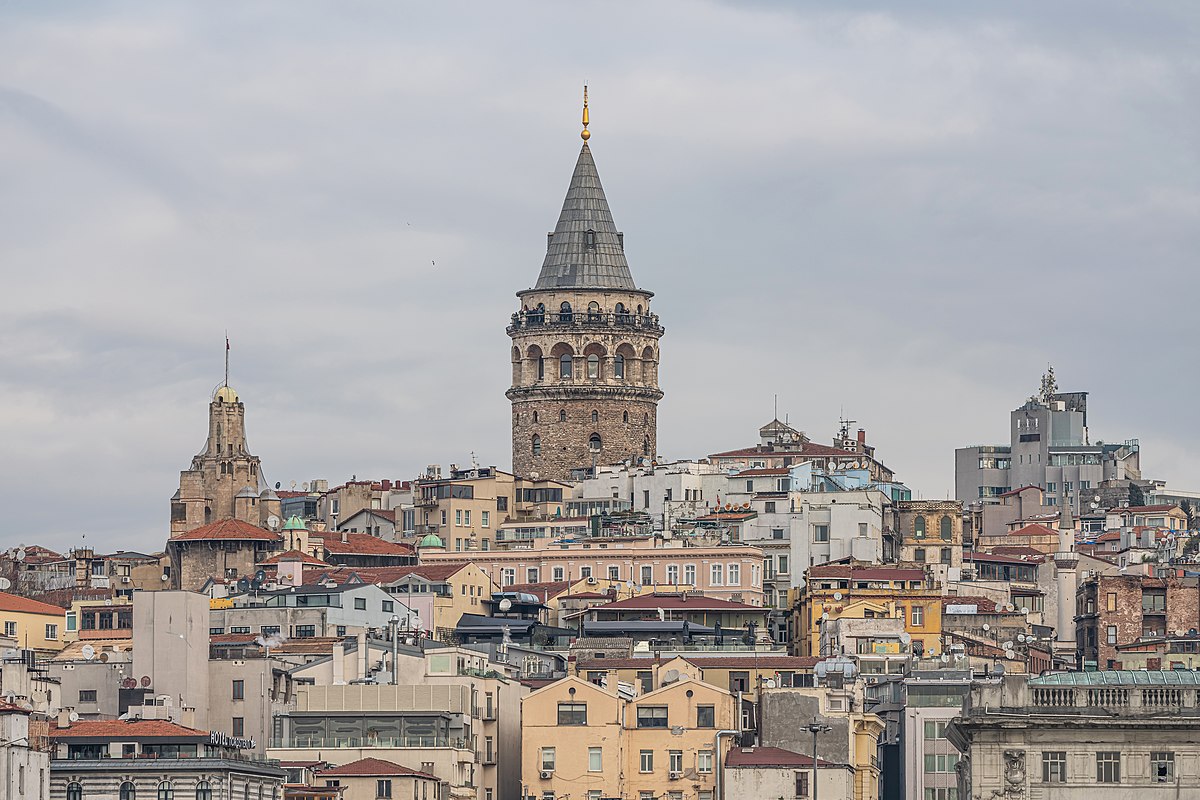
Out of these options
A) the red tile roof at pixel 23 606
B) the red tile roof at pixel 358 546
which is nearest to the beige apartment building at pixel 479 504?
the red tile roof at pixel 358 546

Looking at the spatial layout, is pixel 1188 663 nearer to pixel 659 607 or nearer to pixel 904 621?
pixel 904 621

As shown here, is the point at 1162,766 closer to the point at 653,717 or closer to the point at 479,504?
the point at 653,717

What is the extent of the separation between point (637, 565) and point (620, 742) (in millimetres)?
51377

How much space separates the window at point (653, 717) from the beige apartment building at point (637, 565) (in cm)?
4375

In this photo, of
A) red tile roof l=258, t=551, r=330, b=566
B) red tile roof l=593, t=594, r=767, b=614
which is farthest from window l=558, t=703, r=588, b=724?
red tile roof l=258, t=551, r=330, b=566

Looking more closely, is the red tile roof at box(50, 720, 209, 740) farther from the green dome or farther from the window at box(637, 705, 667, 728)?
the green dome

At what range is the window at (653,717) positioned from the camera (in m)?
124

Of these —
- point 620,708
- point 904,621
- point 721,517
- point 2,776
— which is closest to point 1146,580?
point 904,621

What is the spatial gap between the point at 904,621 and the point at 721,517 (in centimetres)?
3179

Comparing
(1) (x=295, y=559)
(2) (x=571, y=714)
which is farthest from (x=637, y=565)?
(2) (x=571, y=714)

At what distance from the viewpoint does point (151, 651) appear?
130m

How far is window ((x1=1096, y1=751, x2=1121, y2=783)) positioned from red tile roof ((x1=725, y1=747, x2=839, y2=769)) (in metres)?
19.1

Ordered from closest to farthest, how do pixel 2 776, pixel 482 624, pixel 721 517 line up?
pixel 2 776, pixel 482 624, pixel 721 517

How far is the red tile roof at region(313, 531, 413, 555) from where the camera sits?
599ft
